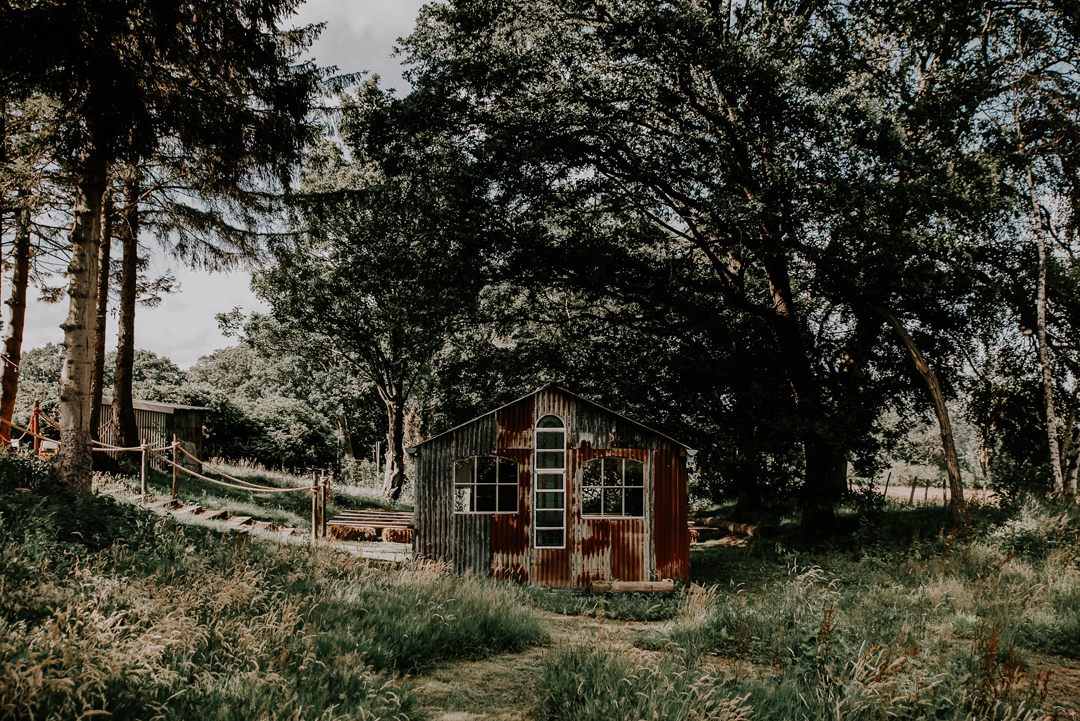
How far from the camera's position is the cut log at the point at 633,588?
39.1 ft

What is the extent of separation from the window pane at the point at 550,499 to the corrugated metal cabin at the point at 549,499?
0.8 inches

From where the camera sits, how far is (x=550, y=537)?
41.5ft

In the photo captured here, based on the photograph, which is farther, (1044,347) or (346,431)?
(346,431)

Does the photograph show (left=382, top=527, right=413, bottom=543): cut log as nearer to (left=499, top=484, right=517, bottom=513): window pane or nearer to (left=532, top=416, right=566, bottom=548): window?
(left=499, top=484, right=517, bottom=513): window pane

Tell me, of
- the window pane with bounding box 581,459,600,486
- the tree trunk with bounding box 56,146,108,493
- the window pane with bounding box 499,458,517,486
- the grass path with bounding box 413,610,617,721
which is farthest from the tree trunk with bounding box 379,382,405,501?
the grass path with bounding box 413,610,617,721

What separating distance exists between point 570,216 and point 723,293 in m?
4.35

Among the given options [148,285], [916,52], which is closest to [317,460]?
[148,285]

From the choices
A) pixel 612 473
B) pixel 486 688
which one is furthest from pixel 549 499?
pixel 486 688

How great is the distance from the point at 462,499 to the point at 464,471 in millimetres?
632

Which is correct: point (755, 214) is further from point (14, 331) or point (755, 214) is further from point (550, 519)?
point (14, 331)

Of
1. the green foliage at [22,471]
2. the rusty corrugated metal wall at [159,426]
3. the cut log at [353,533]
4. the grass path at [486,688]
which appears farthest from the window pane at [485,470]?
the rusty corrugated metal wall at [159,426]

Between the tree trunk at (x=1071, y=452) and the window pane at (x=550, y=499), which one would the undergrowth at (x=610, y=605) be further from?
the tree trunk at (x=1071, y=452)

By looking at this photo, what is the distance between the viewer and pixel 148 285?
18.2m

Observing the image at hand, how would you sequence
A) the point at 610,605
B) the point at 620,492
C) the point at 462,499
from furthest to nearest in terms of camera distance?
the point at 462,499 → the point at 620,492 → the point at 610,605
